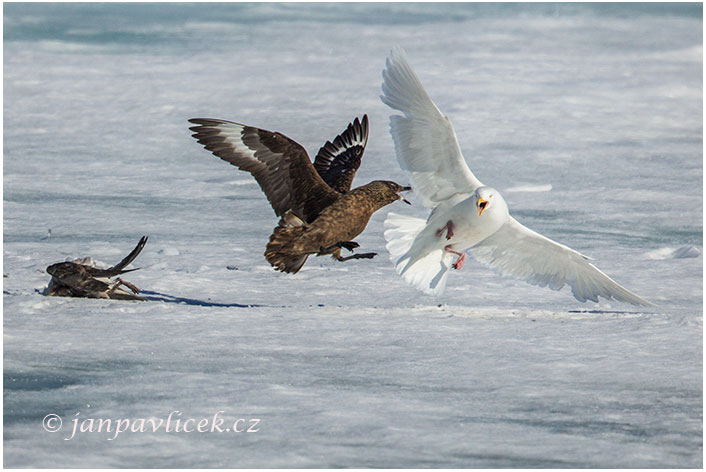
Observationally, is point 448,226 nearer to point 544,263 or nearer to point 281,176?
point 544,263

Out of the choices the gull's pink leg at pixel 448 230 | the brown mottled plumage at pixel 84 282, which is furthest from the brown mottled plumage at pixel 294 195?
the brown mottled plumage at pixel 84 282

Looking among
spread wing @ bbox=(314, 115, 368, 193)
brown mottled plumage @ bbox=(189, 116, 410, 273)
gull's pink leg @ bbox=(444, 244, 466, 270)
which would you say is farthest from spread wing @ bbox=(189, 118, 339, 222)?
gull's pink leg @ bbox=(444, 244, 466, 270)

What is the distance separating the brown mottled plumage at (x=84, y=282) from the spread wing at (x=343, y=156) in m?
1.56

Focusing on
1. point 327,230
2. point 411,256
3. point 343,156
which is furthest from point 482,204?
point 343,156

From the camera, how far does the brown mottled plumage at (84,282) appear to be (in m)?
5.68

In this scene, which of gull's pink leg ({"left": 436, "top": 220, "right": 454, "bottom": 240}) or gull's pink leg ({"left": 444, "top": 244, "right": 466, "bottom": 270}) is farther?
gull's pink leg ({"left": 444, "top": 244, "right": 466, "bottom": 270})

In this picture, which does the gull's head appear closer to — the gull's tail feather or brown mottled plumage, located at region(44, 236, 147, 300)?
the gull's tail feather

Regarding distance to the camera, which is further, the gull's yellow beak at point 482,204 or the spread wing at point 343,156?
the spread wing at point 343,156

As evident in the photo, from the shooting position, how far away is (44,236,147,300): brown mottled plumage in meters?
5.68

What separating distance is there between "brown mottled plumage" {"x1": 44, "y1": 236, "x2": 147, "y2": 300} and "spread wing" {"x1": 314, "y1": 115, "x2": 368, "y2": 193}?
1555mm

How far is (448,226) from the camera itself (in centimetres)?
594

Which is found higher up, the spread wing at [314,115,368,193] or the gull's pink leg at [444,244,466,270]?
the spread wing at [314,115,368,193]

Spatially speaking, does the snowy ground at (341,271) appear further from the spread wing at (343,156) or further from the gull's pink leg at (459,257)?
the spread wing at (343,156)

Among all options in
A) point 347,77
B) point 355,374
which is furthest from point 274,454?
point 347,77
